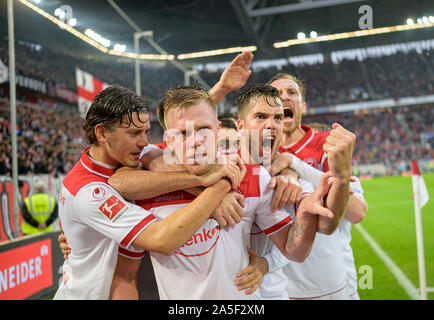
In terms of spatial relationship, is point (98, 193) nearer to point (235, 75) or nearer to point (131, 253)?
point (131, 253)

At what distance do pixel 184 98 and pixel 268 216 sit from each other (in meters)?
0.60

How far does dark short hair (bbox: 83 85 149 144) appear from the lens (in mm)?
1460

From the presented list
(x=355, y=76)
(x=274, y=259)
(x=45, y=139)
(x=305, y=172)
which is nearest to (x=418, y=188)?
(x=305, y=172)

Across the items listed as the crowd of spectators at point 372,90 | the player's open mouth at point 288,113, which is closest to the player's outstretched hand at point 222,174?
the player's open mouth at point 288,113

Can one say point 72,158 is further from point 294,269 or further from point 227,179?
point 227,179

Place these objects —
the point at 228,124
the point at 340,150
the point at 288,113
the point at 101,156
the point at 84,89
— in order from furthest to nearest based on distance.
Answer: the point at 84,89, the point at 228,124, the point at 288,113, the point at 101,156, the point at 340,150

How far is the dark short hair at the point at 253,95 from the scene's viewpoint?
6.04 ft

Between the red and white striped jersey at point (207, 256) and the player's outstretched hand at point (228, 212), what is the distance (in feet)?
0.23

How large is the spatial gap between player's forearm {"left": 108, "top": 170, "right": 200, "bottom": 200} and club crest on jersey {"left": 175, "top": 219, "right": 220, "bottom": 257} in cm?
19

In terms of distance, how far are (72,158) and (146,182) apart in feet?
27.8

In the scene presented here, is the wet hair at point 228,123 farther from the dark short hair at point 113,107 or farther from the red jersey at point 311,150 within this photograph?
the dark short hair at point 113,107

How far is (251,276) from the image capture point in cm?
143

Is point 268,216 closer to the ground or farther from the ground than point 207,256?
farther from the ground
